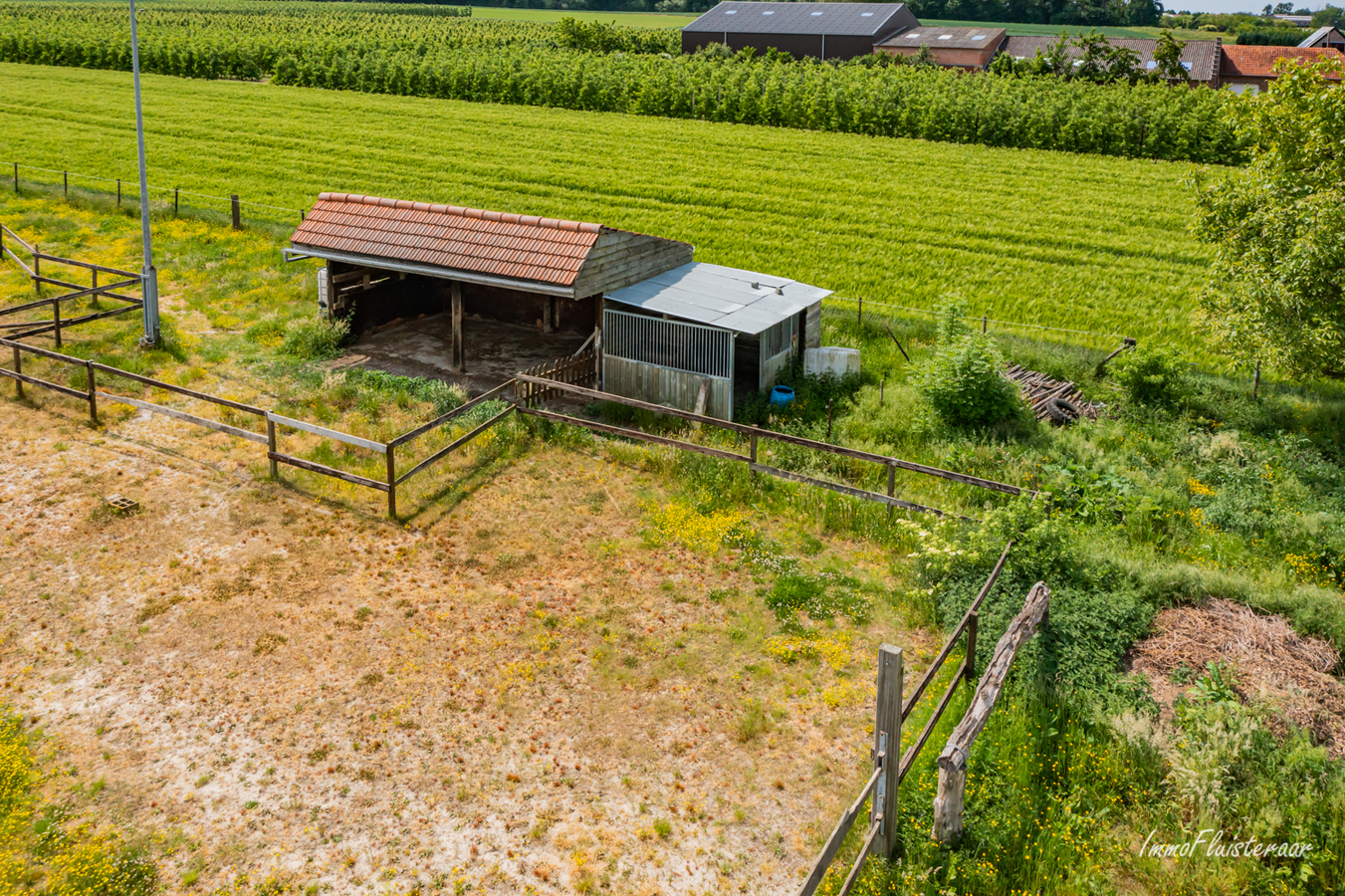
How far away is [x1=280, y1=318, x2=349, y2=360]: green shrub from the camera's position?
22375 mm

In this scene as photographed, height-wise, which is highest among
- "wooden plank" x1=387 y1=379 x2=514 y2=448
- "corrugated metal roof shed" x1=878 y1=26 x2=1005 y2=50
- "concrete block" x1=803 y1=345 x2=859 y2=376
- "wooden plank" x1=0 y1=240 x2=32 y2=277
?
"corrugated metal roof shed" x1=878 y1=26 x2=1005 y2=50

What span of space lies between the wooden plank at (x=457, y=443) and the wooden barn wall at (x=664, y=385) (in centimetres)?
255

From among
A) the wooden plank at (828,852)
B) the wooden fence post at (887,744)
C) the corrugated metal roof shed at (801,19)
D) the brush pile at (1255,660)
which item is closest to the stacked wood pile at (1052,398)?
the brush pile at (1255,660)

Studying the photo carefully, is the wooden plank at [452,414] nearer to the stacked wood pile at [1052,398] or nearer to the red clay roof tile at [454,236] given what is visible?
the red clay roof tile at [454,236]

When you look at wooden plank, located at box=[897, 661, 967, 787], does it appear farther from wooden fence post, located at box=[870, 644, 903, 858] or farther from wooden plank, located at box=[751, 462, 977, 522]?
wooden plank, located at box=[751, 462, 977, 522]

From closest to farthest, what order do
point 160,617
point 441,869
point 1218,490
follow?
point 441,869
point 160,617
point 1218,490

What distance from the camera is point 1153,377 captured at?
20094 mm

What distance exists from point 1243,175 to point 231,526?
19253 millimetres

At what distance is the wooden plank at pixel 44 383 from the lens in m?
19.1

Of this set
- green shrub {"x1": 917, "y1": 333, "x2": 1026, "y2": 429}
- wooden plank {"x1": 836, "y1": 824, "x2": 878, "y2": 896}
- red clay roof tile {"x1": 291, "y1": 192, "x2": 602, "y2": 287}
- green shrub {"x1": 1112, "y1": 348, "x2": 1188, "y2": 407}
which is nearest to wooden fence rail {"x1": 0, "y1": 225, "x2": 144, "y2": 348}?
red clay roof tile {"x1": 291, "y1": 192, "x2": 602, "y2": 287}

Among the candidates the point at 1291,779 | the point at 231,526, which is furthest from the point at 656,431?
the point at 1291,779

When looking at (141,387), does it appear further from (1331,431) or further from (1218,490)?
(1331,431)

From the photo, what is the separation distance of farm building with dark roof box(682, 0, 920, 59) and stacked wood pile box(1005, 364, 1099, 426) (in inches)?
2285

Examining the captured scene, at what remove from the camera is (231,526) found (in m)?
15.6
